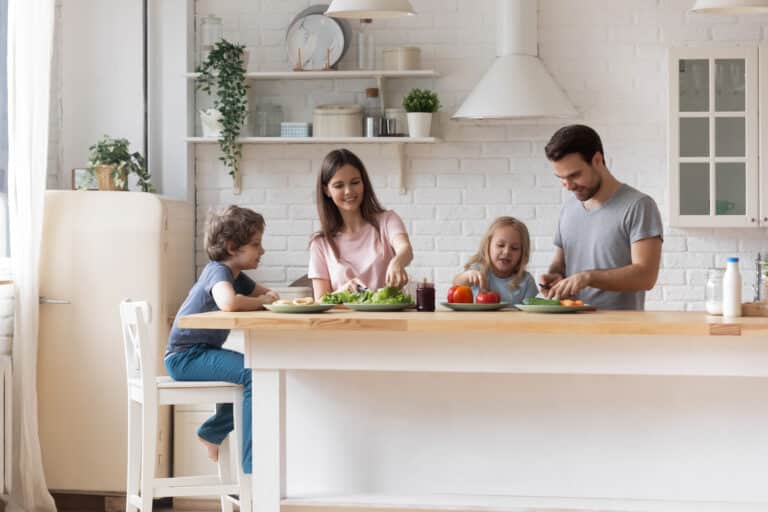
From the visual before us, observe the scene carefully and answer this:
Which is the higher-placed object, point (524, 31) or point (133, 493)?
point (524, 31)

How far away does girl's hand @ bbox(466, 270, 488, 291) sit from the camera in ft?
12.9

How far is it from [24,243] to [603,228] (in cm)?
245

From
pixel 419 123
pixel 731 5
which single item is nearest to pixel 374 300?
pixel 731 5

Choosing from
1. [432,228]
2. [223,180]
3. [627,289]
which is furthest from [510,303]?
[223,180]

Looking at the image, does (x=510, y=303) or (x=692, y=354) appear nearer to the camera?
(x=692, y=354)

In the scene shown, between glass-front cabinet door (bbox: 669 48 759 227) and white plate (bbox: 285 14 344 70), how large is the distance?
63.8 inches

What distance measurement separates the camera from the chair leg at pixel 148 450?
415 centimetres

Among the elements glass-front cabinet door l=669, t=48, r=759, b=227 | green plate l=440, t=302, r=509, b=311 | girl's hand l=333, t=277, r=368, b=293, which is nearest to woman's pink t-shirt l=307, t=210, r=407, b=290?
girl's hand l=333, t=277, r=368, b=293

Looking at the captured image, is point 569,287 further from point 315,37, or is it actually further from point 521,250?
point 315,37

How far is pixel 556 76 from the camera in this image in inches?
227

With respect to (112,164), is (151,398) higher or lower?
lower

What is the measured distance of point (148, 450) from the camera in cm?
418

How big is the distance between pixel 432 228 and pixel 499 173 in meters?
0.43

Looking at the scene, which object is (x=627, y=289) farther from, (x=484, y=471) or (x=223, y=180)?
(x=223, y=180)
